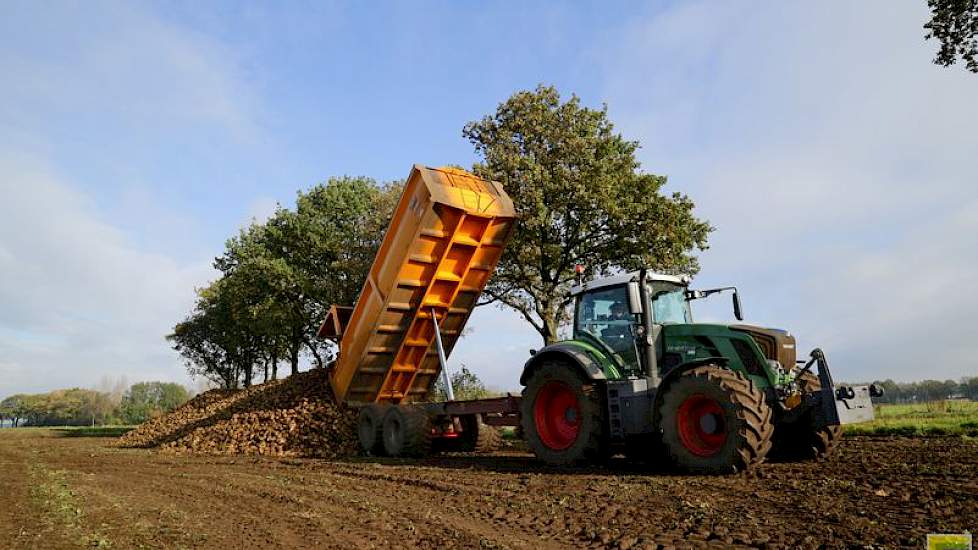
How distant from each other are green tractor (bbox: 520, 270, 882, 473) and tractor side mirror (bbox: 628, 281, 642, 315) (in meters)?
0.01

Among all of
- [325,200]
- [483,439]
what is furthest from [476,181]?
[325,200]

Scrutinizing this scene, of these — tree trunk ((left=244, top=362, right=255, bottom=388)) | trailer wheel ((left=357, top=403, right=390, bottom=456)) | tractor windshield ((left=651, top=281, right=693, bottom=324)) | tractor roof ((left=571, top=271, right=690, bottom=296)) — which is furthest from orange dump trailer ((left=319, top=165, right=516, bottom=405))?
tree trunk ((left=244, top=362, right=255, bottom=388))

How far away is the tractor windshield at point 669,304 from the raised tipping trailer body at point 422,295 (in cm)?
268

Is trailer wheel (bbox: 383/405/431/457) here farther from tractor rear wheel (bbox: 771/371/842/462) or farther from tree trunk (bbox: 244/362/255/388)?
tree trunk (bbox: 244/362/255/388)

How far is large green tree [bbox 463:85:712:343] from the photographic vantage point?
1622 cm

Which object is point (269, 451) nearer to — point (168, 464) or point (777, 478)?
point (168, 464)

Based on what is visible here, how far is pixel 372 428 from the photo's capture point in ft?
37.7

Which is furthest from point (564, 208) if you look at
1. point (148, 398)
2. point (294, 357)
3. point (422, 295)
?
point (148, 398)

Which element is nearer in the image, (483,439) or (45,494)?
(45,494)

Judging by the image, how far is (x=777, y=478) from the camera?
21.4 ft

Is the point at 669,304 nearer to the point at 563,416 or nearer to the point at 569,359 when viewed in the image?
the point at 569,359

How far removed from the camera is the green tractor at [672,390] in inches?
269

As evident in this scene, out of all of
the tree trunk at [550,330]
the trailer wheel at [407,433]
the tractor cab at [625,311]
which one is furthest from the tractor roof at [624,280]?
the tree trunk at [550,330]

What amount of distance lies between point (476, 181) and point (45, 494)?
24.8 feet
